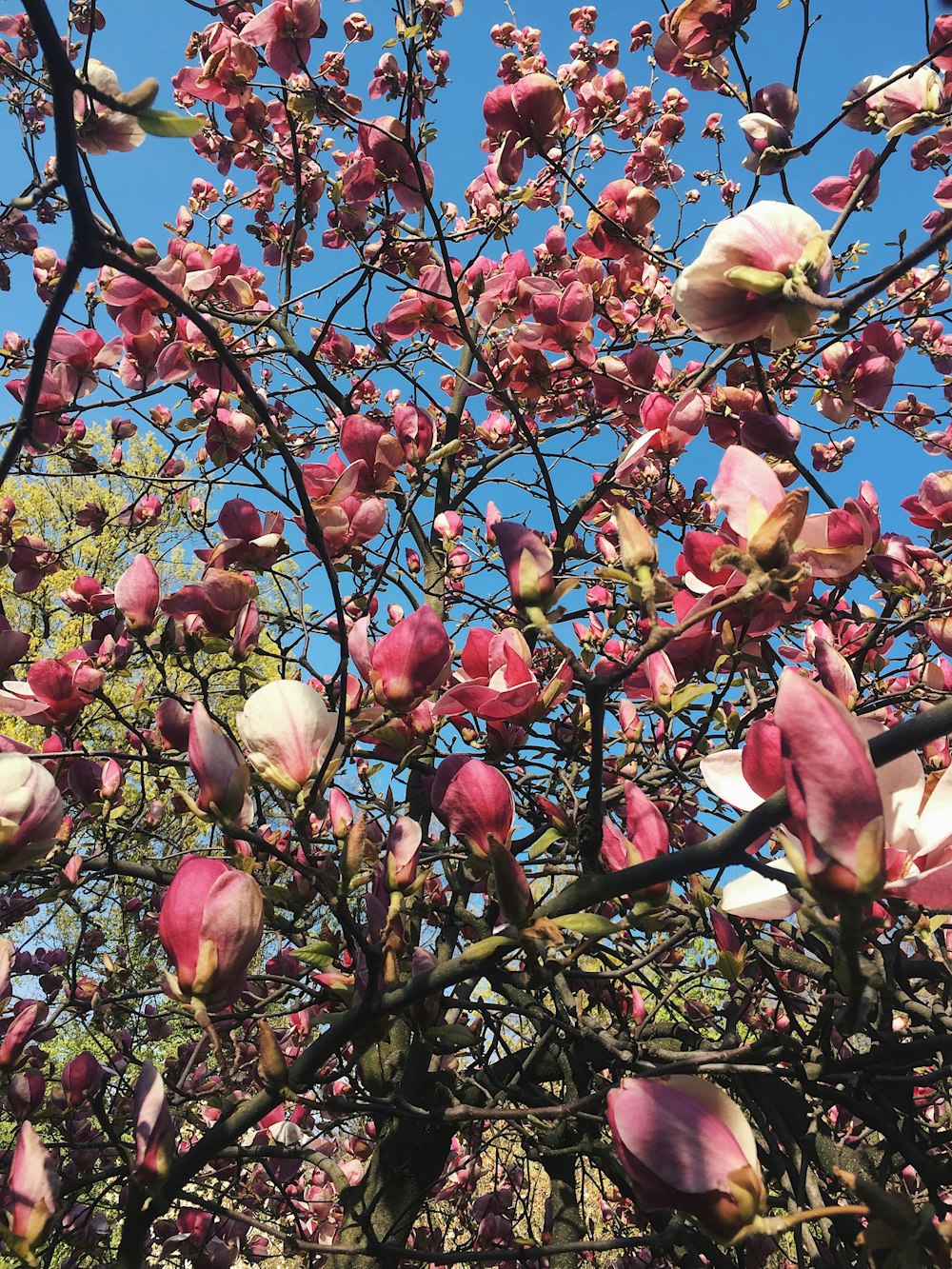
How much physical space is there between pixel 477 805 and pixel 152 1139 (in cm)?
46

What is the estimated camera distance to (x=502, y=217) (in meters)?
1.98

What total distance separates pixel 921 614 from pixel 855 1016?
35.8 inches

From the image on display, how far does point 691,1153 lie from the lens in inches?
23.6

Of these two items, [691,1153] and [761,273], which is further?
[761,273]

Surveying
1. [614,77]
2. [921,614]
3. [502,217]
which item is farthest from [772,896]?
[614,77]

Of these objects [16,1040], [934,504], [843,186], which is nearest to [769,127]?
[843,186]

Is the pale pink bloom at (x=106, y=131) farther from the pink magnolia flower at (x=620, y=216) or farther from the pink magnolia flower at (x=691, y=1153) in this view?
the pink magnolia flower at (x=620, y=216)

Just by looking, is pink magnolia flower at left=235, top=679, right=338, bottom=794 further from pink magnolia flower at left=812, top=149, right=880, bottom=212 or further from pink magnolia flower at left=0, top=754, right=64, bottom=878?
pink magnolia flower at left=812, top=149, right=880, bottom=212

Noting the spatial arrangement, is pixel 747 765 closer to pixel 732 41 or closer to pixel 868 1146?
pixel 732 41

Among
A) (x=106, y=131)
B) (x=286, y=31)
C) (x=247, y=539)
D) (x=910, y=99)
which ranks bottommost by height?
(x=247, y=539)

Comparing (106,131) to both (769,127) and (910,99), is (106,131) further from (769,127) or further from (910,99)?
(910,99)

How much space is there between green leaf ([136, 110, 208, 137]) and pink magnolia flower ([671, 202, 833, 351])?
17.7 inches

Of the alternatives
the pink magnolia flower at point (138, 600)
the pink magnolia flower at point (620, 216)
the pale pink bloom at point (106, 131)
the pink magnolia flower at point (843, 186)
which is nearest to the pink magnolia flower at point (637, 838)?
the pink magnolia flower at point (138, 600)

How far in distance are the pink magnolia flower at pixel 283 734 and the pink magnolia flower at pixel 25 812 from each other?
0.63 feet
